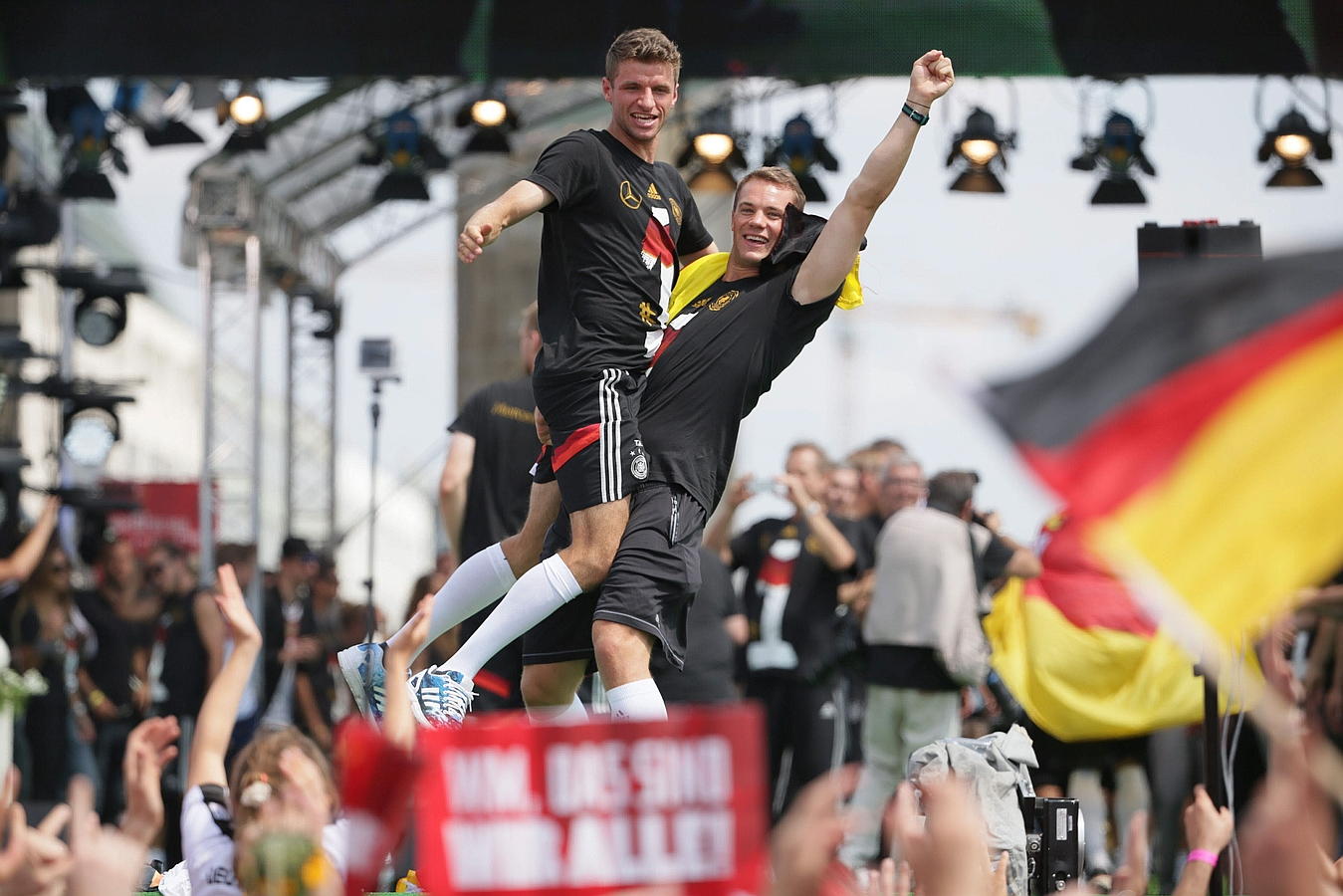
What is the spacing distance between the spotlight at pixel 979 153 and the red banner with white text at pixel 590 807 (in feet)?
32.8

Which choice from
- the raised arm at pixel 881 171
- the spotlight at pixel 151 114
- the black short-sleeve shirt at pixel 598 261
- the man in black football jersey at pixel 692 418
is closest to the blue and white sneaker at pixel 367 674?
the man in black football jersey at pixel 692 418

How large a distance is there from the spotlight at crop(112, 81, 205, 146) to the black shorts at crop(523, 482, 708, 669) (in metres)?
8.09

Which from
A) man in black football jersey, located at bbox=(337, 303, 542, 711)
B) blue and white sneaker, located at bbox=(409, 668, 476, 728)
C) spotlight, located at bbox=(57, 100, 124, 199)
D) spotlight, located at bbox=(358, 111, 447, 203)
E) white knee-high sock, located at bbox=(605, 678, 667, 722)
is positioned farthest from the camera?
spotlight, located at bbox=(358, 111, 447, 203)

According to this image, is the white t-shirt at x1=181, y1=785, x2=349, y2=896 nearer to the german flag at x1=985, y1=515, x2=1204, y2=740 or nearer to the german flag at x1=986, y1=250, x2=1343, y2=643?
the german flag at x1=986, y1=250, x2=1343, y2=643

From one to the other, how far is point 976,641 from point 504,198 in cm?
367

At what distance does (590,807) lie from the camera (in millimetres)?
2182

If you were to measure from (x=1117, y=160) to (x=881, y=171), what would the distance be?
316 inches

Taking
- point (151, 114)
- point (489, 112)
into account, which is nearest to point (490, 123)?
point (489, 112)

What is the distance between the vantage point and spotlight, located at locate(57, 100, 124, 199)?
11641mm

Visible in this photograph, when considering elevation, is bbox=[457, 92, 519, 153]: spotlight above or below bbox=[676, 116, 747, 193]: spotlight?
above

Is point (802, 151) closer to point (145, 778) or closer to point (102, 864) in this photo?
point (145, 778)

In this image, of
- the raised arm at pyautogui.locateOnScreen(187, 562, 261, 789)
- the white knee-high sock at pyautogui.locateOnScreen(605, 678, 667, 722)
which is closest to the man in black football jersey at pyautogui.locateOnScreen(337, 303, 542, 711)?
the white knee-high sock at pyautogui.locateOnScreen(605, 678, 667, 722)

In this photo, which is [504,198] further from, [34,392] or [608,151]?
[34,392]

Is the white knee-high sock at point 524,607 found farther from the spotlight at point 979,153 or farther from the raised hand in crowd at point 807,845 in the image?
the spotlight at point 979,153
